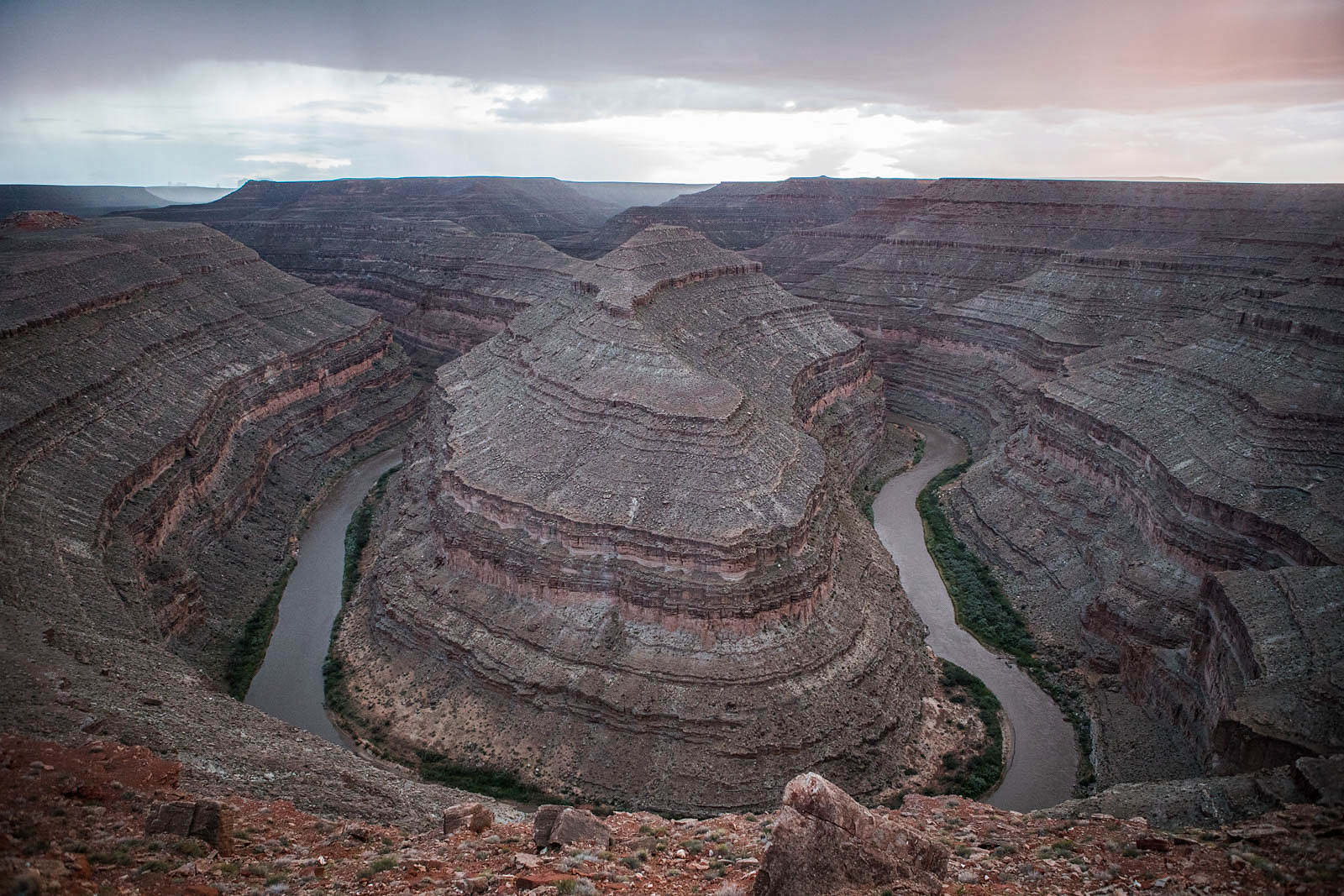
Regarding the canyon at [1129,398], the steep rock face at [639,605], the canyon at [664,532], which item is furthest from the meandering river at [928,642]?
the steep rock face at [639,605]

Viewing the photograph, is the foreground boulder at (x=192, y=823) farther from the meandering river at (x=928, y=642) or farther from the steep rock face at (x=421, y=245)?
the steep rock face at (x=421, y=245)

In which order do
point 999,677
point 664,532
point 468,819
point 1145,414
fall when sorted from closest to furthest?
point 468,819 → point 664,532 → point 999,677 → point 1145,414

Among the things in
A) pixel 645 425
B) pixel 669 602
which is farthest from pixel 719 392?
pixel 669 602

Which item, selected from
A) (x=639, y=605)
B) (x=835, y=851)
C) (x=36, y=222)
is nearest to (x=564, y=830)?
(x=835, y=851)

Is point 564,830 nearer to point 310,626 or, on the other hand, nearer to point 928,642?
point 928,642

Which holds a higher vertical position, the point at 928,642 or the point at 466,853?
the point at 466,853

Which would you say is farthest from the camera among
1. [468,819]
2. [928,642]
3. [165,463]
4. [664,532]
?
[165,463]
